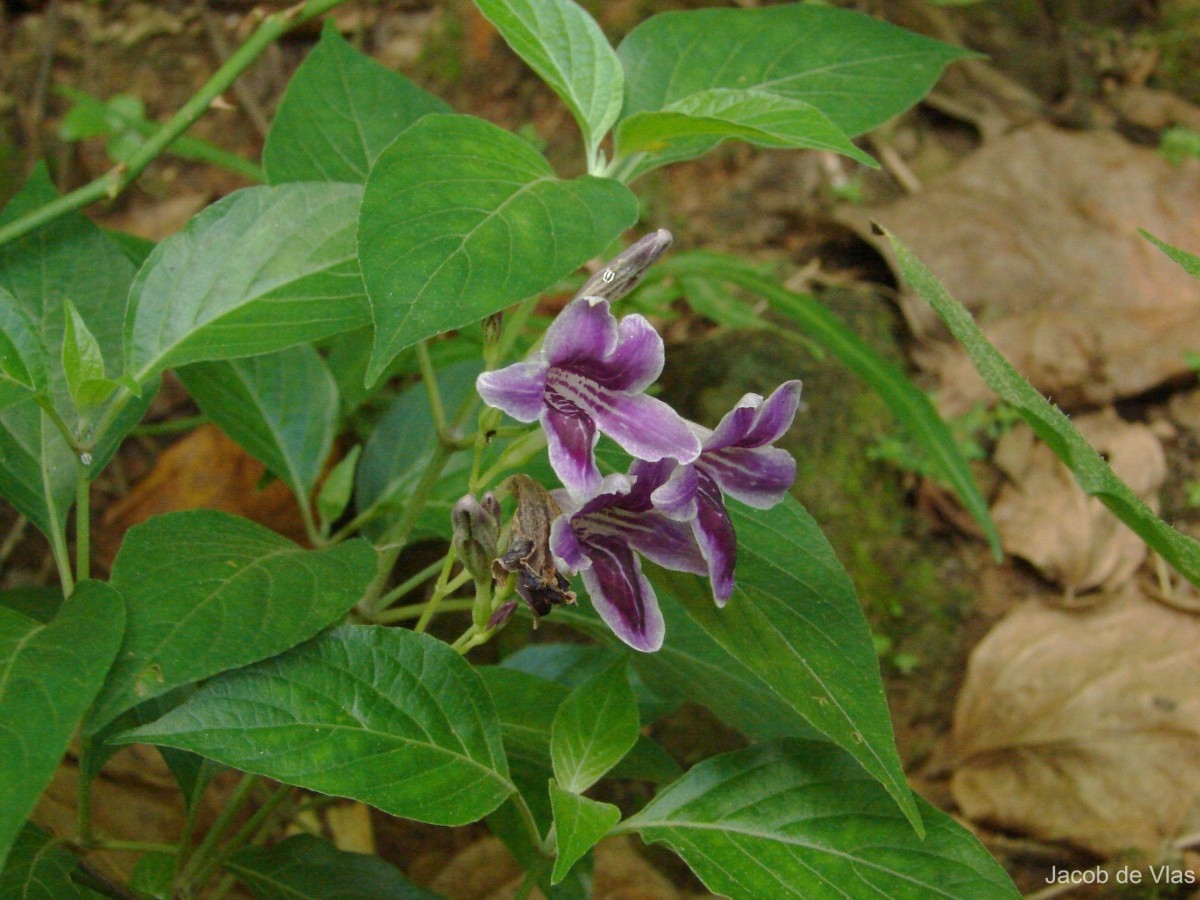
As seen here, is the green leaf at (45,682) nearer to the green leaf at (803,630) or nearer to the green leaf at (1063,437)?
the green leaf at (803,630)

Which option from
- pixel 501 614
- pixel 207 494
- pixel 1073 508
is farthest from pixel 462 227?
pixel 1073 508

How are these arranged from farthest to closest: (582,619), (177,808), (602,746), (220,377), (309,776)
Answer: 1. (177,808)
2. (220,377)
3. (582,619)
4. (602,746)
5. (309,776)

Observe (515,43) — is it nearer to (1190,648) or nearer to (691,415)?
(691,415)

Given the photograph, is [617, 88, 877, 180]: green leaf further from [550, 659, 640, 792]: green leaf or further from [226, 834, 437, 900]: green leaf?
[226, 834, 437, 900]: green leaf

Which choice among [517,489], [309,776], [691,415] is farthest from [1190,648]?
[309,776]

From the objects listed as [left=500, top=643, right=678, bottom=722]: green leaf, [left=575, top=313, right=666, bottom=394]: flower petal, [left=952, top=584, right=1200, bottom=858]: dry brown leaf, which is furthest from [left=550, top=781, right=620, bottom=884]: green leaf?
[left=952, top=584, right=1200, bottom=858]: dry brown leaf

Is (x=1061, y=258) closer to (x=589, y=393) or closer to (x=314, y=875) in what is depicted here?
(x=589, y=393)

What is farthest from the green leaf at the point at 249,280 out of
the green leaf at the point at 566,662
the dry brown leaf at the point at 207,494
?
the dry brown leaf at the point at 207,494
